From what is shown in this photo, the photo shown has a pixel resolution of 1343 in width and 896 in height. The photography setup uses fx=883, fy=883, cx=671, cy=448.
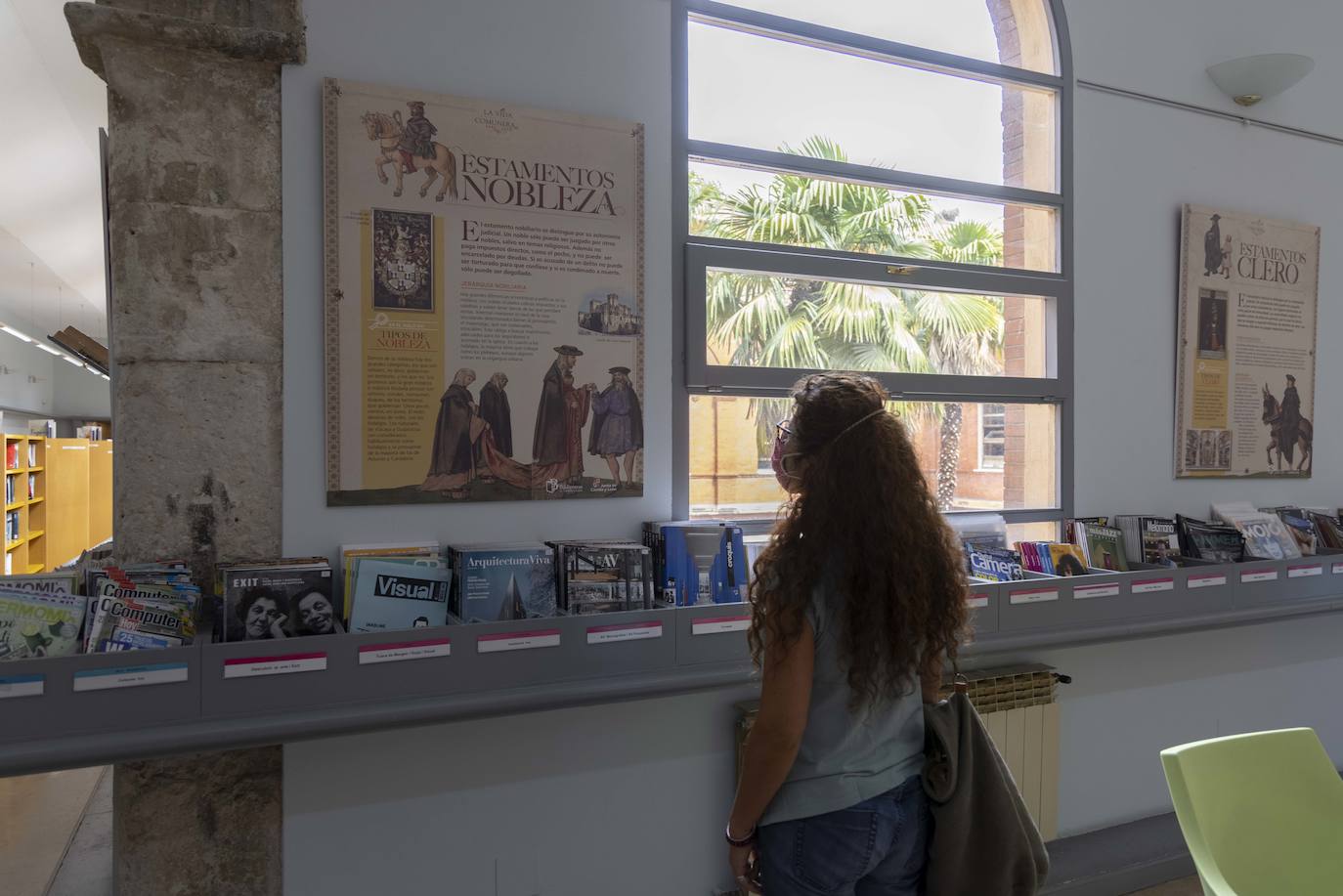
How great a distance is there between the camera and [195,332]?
2.27 meters

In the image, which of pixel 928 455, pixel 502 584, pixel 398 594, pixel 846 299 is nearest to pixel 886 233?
pixel 846 299

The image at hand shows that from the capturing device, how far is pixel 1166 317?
3.70 meters

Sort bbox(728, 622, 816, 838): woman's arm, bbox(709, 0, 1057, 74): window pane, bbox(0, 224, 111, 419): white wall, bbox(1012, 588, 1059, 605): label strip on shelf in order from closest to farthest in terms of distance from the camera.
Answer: bbox(728, 622, 816, 838): woman's arm → bbox(1012, 588, 1059, 605): label strip on shelf → bbox(709, 0, 1057, 74): window pane → bbox(0, 224, 111, 419): white wall

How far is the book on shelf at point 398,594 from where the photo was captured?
2.20 meters

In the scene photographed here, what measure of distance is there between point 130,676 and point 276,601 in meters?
0.33

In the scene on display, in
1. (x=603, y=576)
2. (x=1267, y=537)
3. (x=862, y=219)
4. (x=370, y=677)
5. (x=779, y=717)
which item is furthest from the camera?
(x=1267, y=537)

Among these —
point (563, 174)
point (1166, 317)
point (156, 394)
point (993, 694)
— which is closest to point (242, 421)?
point (156, 394)

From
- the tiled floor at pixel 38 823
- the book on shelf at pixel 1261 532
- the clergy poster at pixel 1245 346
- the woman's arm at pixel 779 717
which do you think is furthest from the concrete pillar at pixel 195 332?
the book on shelf at pixel 1261 532

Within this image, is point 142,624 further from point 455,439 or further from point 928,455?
point 928,455

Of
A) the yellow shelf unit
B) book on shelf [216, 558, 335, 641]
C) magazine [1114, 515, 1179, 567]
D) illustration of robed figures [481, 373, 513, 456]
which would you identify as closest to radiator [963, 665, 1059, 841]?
magazine [1114, 515, 1179, 567]

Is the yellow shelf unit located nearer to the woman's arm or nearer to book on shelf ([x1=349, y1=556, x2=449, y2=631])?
book on shelf ([x1=349, y1=556, x2=449, y2=631])

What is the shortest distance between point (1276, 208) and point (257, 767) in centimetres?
462

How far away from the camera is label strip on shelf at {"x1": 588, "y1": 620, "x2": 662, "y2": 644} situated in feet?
7.58

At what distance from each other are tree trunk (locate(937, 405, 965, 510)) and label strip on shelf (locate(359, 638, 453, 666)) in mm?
2029
